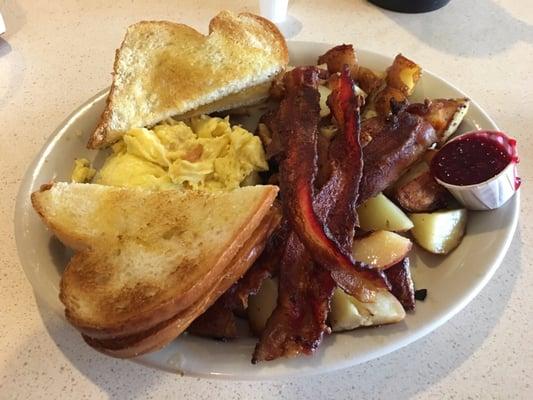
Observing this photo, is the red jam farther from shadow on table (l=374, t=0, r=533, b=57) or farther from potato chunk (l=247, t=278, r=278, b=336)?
shadow on table (l=374, t=0, r=533, b=57)

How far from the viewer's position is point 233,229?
1144 millimetres

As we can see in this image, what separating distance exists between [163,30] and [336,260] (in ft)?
3.33

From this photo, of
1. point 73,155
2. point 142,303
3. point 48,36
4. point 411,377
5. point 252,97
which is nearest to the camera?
point 142,303

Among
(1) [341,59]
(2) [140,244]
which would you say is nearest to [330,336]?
(2) [140,244]

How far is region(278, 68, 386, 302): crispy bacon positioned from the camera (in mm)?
1106

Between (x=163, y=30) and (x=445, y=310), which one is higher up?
(x=163, y=30)

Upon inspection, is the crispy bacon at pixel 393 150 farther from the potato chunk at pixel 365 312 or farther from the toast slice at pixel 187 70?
the toast slice at pixel 187 70

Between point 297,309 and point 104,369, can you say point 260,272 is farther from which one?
point 104,369

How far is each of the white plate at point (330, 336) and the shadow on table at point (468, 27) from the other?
590 millimetres

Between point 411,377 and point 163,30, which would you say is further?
point 163,30

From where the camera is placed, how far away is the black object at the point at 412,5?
2.21m

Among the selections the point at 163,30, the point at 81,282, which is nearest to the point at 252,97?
the point at 163,30

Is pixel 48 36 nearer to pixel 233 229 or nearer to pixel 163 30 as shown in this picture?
pixel 163 30

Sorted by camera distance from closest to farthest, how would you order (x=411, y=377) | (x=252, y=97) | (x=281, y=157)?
(x=411, y=377), (x=281, y=157), (x=252, y=97)
